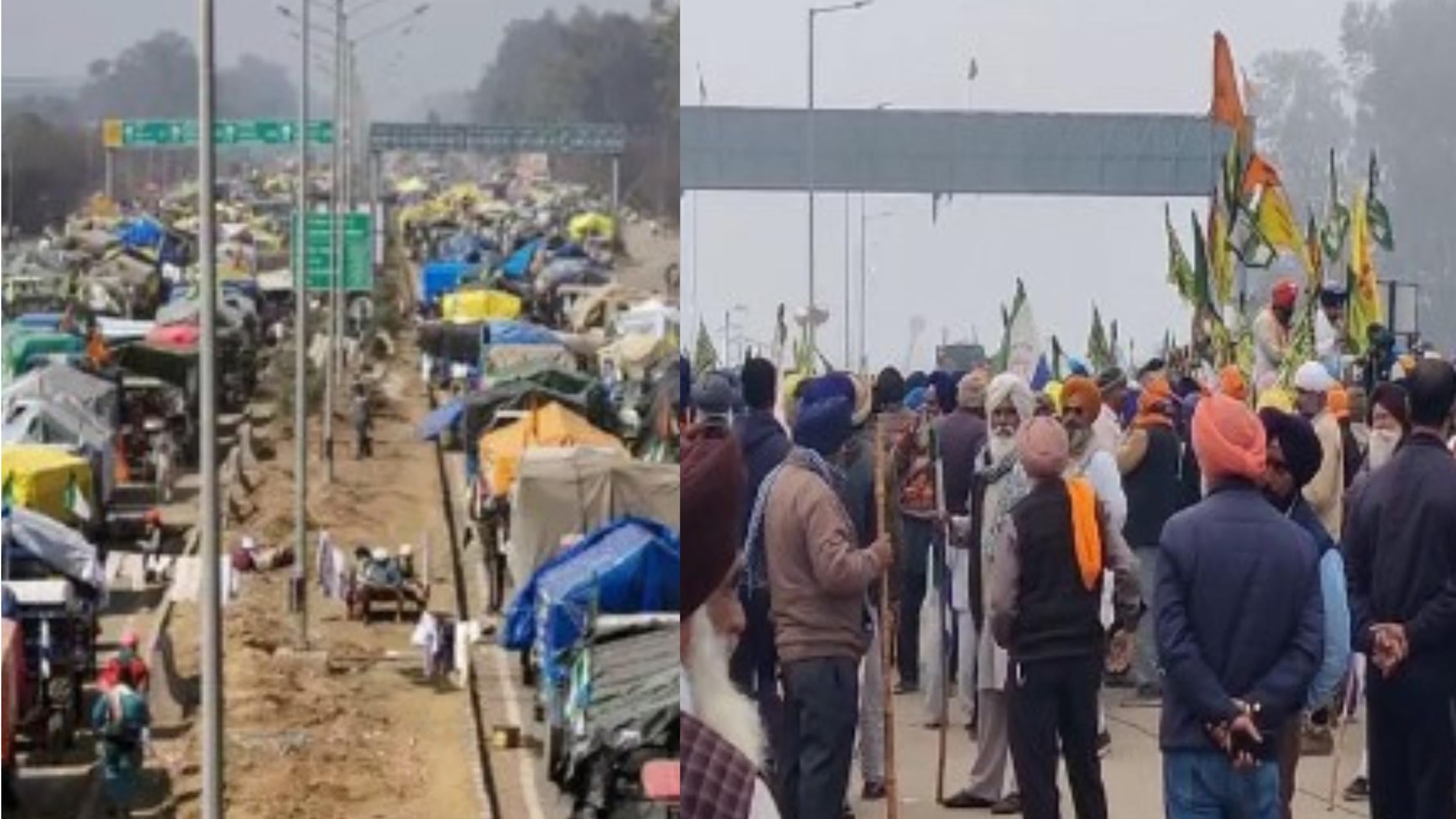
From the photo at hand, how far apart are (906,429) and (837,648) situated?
20.4 inches

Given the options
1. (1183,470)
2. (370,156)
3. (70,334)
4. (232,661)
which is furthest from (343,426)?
(1183,470)

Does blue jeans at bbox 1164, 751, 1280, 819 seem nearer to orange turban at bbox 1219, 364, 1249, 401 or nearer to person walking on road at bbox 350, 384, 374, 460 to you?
orange turban at bbox 1219, 364, 1249, 401

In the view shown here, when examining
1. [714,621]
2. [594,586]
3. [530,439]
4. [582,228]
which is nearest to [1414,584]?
[714,621]

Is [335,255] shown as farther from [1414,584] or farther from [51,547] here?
[1414,584]

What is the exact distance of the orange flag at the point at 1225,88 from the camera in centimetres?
437

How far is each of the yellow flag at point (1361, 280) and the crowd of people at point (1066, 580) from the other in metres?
0.10

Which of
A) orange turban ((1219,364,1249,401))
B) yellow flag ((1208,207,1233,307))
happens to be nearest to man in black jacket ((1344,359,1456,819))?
orange turban ((1219,364,1249,401))

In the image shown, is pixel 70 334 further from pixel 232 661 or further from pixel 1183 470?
pixel 1183 470

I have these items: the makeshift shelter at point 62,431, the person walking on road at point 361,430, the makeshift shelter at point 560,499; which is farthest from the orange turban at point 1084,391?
the person walking on road at point 361,430

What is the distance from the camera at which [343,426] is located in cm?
2769

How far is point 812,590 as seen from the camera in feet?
14.0

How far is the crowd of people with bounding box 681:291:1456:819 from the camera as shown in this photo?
4148 mm

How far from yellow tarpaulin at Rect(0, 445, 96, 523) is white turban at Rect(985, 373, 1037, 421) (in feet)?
44.9

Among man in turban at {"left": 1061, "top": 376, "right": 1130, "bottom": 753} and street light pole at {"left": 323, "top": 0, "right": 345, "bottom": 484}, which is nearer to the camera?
man in turban at {"left": 1061, "top": 376, "right": 1130, "bottom": 753}
